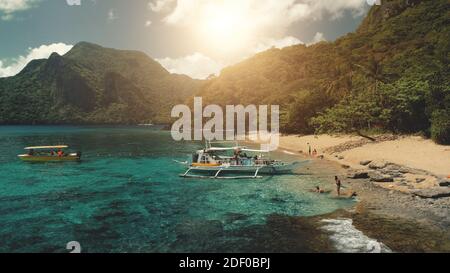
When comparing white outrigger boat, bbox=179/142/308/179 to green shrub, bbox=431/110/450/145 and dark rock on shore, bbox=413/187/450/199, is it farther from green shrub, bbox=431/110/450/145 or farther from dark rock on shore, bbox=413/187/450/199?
green shrub, bbox=431/110/450/145

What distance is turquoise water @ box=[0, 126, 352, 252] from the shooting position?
20.1 m

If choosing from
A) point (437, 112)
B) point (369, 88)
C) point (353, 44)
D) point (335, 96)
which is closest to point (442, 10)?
point (353, 44)

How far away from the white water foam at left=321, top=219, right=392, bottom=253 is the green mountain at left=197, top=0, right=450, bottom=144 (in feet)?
101

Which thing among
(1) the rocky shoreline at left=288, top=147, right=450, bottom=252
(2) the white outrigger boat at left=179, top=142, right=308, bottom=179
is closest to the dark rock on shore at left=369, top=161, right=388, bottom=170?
(1) the rocky shoreline at left=288, top=147, right=450, bottom=252

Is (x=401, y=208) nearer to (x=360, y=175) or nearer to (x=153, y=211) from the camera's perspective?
(x=360, y=175)

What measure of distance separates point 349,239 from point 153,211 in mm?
15560

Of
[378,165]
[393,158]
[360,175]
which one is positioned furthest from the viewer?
[393,158]

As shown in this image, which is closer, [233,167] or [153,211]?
[153,211]

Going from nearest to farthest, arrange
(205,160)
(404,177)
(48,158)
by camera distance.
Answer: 1. (404,177)
2. (205,160)
3. (48,158)

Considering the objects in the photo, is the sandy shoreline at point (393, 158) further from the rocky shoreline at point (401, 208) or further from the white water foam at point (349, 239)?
the white water foam at point (349, 239)

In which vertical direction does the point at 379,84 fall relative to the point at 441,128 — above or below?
above

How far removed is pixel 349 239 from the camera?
65.5 feet

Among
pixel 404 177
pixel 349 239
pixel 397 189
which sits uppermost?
pixel 404 177

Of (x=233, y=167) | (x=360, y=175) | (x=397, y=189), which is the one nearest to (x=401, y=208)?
(x=397, y=189)
